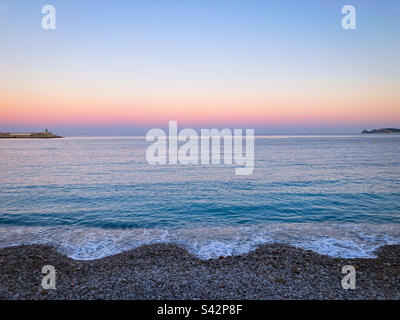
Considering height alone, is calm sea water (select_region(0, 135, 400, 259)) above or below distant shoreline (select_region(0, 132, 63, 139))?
below

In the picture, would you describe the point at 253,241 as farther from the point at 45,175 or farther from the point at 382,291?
the point at 45,175

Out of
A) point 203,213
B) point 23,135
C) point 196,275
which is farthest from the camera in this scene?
point 23,135

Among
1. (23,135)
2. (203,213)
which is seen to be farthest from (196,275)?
(23,135)

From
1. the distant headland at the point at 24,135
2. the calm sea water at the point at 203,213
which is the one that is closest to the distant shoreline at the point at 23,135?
the distant headland at the point at 24,135

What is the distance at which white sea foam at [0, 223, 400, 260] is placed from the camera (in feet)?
39.2

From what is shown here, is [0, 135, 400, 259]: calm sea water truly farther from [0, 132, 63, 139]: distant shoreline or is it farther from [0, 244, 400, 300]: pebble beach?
[0, 132, 63, 139]: distant shoreline

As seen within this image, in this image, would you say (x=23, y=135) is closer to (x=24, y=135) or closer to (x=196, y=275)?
(x=24, y=135)

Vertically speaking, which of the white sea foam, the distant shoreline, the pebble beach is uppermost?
the distant shoreline

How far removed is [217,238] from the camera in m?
13.7

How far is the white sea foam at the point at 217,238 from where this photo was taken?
11961 millimetres

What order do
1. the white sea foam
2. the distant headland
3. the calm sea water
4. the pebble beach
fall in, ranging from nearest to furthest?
the pebble beach, the white sea foam, the calm sea water, the distant headland

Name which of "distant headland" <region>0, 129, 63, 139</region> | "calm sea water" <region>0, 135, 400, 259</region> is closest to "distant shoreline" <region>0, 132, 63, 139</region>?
Answer: "distant headland" <region>0, 129, 63, 139</region>

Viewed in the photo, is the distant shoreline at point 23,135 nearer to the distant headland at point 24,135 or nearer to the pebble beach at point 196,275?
the distant headland at point 24,135

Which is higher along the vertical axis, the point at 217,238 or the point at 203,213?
the point at 203,213
